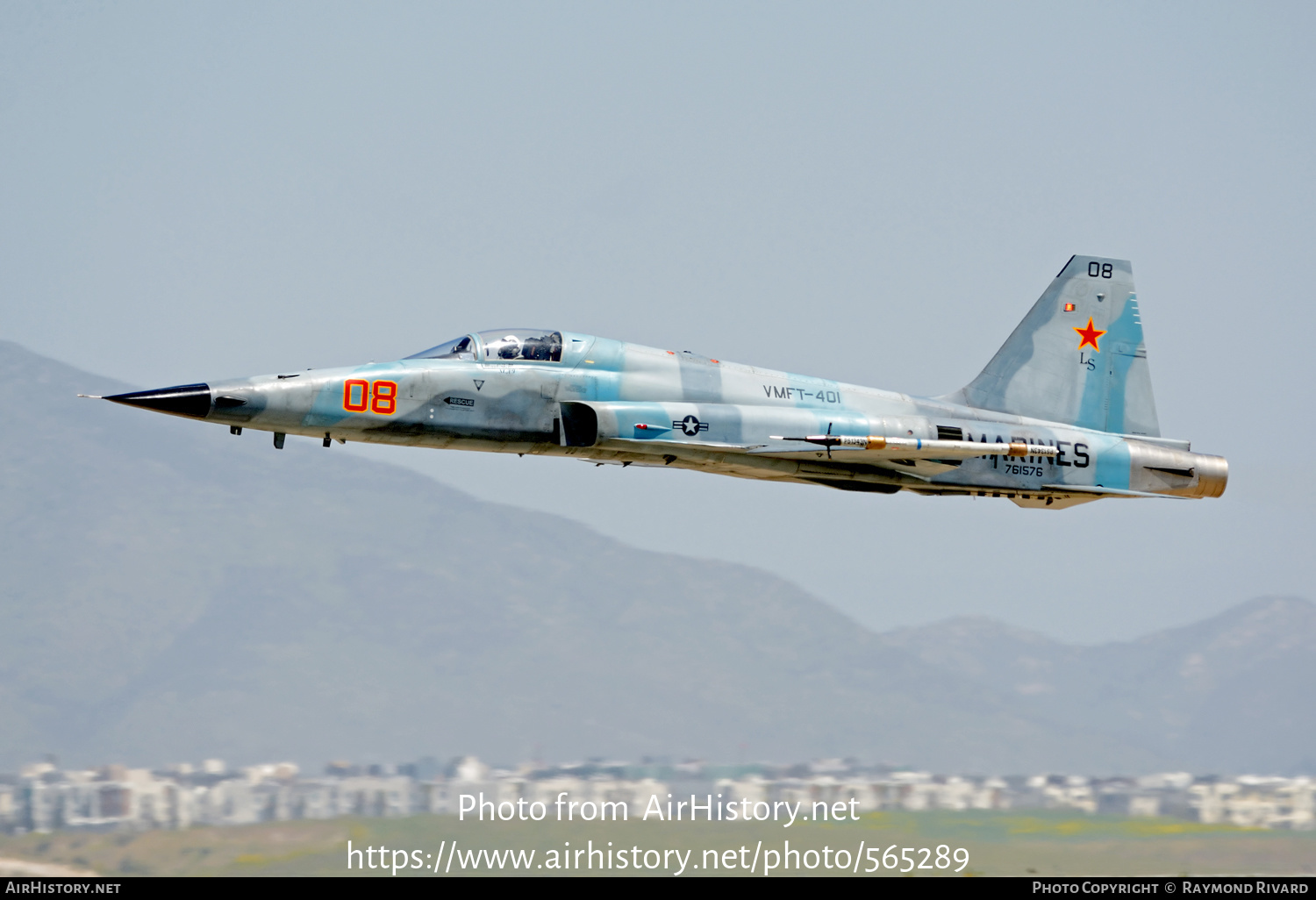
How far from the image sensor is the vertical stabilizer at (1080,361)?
25.0 m

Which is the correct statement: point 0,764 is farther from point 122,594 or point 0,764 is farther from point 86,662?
point 122,594

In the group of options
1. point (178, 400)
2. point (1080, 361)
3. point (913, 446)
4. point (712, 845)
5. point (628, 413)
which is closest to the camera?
point (178, 400)

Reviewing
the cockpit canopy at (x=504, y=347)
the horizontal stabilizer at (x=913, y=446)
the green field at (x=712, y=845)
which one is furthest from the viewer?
the green field at (x=712, y=845)

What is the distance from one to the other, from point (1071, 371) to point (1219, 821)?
23.6 metres

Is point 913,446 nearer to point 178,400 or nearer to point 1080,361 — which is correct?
point 1080,361

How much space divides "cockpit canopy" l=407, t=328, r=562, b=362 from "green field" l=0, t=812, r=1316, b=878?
73.1 ft

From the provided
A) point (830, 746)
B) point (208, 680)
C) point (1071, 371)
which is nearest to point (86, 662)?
point (208, 680)

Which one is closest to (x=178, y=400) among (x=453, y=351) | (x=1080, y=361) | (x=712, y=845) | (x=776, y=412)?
(x=453, y=351)

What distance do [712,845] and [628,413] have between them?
28.8 m

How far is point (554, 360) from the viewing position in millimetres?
20922

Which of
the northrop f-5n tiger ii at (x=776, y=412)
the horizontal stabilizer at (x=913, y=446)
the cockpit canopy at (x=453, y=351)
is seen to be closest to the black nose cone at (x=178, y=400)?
the northrop f-5n tiger ii at (x=776, y=412)

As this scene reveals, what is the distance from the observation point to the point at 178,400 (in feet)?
61.2

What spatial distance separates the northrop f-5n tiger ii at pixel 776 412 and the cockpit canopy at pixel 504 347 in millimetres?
22

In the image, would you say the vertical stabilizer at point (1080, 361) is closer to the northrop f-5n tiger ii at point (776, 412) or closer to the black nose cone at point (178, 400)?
the northrop f-5n tiger ii at point (776, 412)
